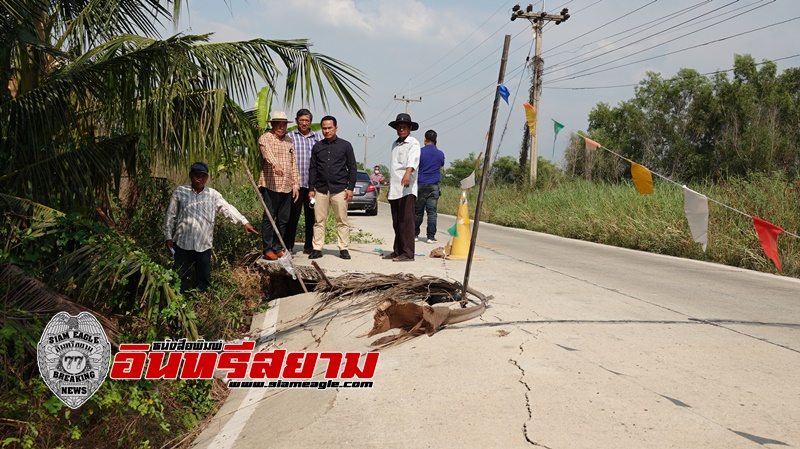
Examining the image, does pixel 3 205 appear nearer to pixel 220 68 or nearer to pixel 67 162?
pixel 67 162

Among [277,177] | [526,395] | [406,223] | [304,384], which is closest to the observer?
[526,395]

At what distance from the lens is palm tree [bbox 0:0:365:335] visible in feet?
17.1

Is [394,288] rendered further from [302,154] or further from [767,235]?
[767,235]

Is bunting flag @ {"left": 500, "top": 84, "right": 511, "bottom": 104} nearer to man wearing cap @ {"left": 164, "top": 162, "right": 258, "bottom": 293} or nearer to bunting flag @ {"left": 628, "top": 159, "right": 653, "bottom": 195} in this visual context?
bunting flag @ {"left": 628, "top": 159, "right": 653, "bottom": 195}

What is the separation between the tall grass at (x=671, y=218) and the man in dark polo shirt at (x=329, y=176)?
629cm

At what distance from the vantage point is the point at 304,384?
4.49m

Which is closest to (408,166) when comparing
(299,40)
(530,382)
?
(299,40)

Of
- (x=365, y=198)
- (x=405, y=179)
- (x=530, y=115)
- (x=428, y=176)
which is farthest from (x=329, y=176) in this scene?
(x=365, y=198)

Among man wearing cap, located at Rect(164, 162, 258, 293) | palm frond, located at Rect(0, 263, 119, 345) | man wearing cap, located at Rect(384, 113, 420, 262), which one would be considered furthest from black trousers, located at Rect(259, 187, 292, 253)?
palm frond, located at Rect(0, 263, 119, 345)

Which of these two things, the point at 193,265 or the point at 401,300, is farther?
the point at 193,265

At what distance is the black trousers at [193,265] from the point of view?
22.4ft

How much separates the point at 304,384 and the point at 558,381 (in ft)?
5.72

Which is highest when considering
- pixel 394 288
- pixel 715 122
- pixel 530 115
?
pixel 715 122

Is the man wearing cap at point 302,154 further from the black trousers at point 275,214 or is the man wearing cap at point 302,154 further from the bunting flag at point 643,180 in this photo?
the bunting flag at point 643,180
